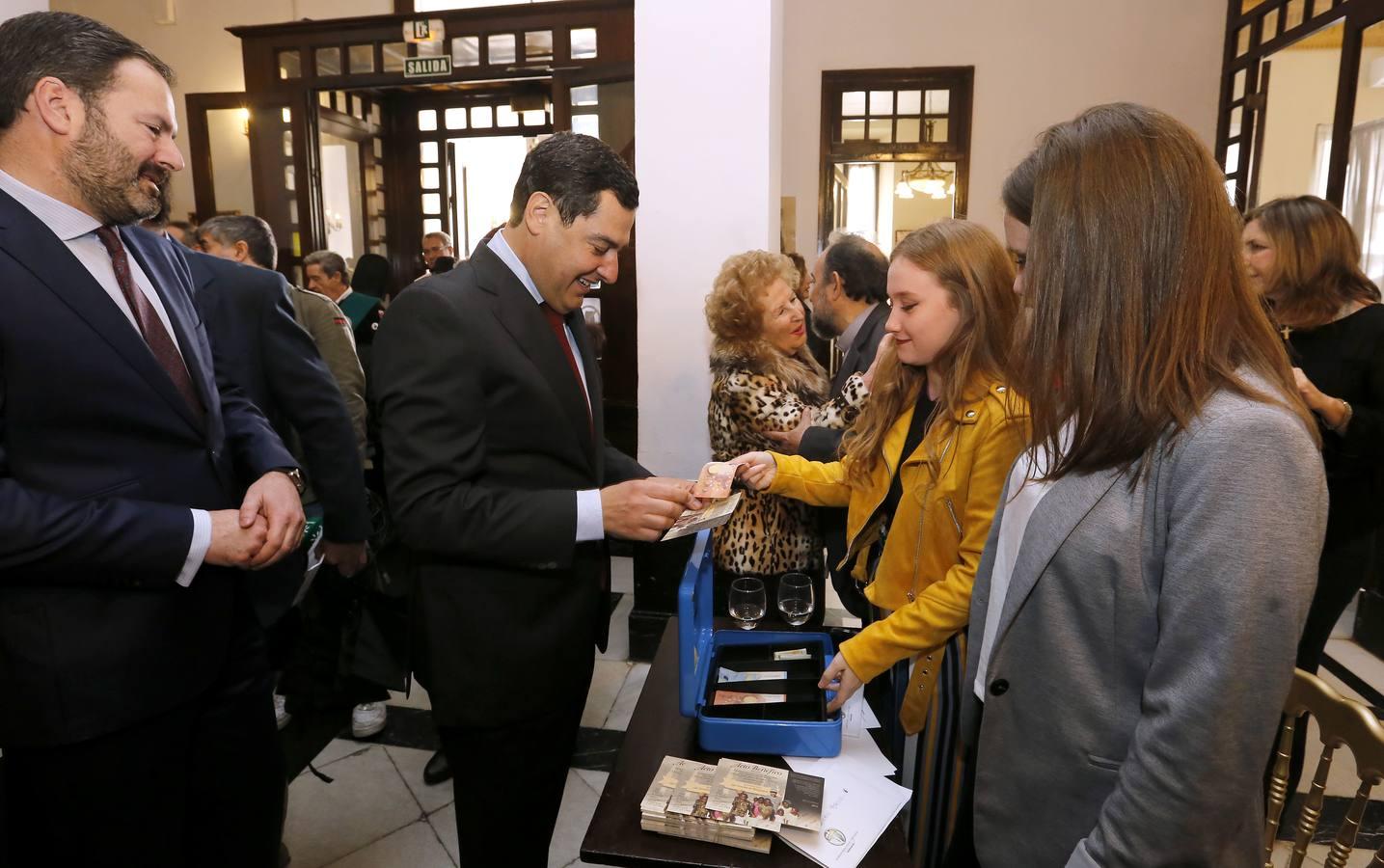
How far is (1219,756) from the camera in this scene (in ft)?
2.97

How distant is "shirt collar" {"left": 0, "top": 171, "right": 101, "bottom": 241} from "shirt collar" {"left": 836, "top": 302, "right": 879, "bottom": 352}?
7.95 feet

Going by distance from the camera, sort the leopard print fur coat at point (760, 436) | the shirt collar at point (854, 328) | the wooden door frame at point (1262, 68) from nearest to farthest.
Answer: the leopard print fur coat at point (760, 436) → the shirt collar at point (854, 328) → the wooden door frame at point (1262, 68)

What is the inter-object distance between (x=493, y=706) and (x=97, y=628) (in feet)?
2.29

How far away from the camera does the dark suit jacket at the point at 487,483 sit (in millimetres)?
1513

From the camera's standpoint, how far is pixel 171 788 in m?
1.46

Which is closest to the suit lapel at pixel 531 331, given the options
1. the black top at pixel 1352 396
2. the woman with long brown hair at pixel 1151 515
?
the woman with long brown hair at pixel 1151 515

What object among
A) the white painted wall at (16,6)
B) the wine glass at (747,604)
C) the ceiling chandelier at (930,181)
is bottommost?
the wine glass at (747,604)

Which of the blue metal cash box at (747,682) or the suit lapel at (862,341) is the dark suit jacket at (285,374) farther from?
the suit lapel at (862,341)

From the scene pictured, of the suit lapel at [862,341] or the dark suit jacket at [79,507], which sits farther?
the suit lapel at [862,341]

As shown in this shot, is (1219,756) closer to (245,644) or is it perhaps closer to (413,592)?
(413,592)

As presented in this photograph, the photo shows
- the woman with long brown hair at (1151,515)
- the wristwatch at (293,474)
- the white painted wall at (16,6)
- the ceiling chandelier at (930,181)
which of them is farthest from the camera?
the ceiling chandelier at (930,181)

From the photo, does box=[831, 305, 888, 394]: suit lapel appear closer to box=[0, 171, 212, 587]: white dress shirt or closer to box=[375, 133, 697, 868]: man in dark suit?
box=[375, 133, 697, 868]: man in dark suit

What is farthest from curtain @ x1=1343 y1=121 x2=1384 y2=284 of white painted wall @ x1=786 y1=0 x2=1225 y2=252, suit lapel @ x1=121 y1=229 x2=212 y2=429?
suit lapel @ x1=121 y1=229 x2=212 y2=429

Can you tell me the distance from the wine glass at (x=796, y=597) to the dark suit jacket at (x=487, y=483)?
1.45 feet
